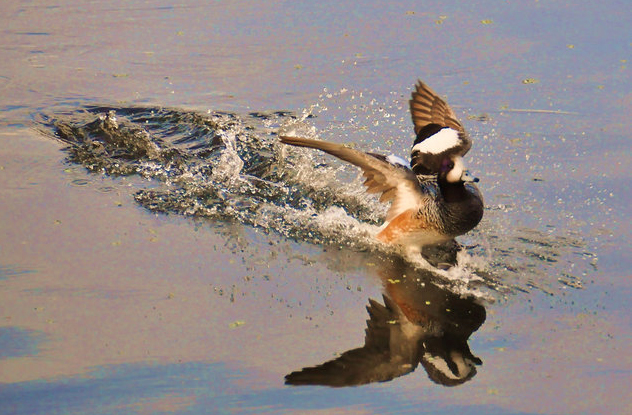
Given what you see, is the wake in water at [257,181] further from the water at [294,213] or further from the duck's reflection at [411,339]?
the duck's reflection at [411,339]

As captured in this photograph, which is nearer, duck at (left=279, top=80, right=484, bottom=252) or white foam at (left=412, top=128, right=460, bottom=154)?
duck at (left=279, top=80, right=484, bottom=252)

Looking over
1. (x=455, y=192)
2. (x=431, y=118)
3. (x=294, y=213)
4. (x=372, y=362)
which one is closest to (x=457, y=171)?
(x=455, y=192)

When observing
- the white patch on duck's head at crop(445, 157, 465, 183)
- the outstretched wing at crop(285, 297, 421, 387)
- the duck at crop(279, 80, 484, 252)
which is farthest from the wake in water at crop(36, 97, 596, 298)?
the outstretched wing at crop(285, 297, 421, 387)

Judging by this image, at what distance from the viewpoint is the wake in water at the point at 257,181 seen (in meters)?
8.02

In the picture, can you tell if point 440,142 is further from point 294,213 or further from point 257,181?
point 257,181

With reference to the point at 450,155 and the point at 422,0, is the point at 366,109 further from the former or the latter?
the point at 422,0

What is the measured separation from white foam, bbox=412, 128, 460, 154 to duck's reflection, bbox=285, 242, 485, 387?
4.08ft

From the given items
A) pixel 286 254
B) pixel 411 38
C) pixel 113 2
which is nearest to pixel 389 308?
pixel 286 254

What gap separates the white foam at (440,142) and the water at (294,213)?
0.77 m

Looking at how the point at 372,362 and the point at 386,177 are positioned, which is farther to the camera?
the point at 386,177

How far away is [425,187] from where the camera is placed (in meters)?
8.57

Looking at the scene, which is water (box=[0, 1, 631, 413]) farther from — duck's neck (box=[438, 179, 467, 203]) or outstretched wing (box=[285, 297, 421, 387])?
duck's neck (box=[438, 179, 467, 203])

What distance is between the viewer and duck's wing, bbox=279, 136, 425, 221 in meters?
7.85

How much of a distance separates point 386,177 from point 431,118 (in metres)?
1.27
